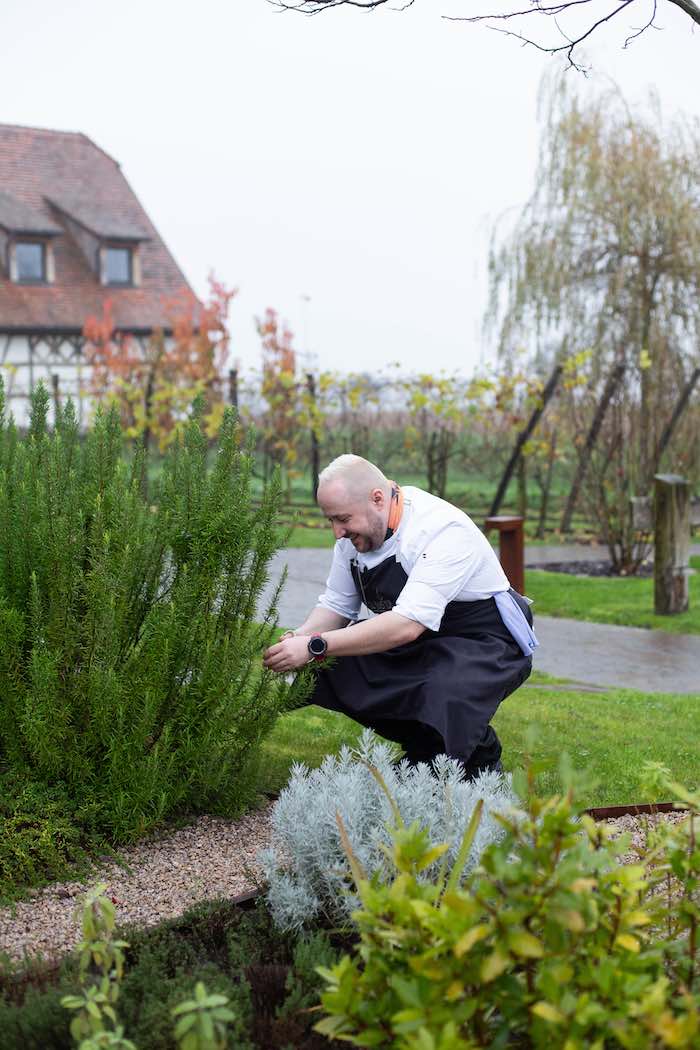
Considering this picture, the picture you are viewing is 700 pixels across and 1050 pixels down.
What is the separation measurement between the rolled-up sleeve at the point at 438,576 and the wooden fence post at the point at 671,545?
6269 millimetres

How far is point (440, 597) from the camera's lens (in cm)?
405

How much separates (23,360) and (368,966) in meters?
30.6

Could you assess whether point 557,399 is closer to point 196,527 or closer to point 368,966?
point 196,527

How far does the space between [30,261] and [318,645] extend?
30840 mm

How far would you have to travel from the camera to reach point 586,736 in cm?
567

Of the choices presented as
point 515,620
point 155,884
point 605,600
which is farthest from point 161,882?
point 605,600

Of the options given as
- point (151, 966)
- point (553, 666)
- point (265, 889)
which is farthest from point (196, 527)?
point (553, 666)

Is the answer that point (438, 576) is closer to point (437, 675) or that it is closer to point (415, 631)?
point (415, 631)

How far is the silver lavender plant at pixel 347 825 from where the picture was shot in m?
2.91

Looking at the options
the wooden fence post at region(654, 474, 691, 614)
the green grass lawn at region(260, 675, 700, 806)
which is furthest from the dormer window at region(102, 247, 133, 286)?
the green grass lawn at region(260, 675, 700, 806)

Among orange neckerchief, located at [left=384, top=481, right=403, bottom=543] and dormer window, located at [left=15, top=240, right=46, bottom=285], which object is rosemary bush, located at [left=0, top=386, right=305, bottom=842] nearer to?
orange neckerchief, located at [left=384, top=481, right=403, bottom=543]

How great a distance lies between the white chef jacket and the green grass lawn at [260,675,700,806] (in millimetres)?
671

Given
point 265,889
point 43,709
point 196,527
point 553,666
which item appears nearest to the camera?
point 265,889

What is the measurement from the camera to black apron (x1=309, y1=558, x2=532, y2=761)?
4.02 m
